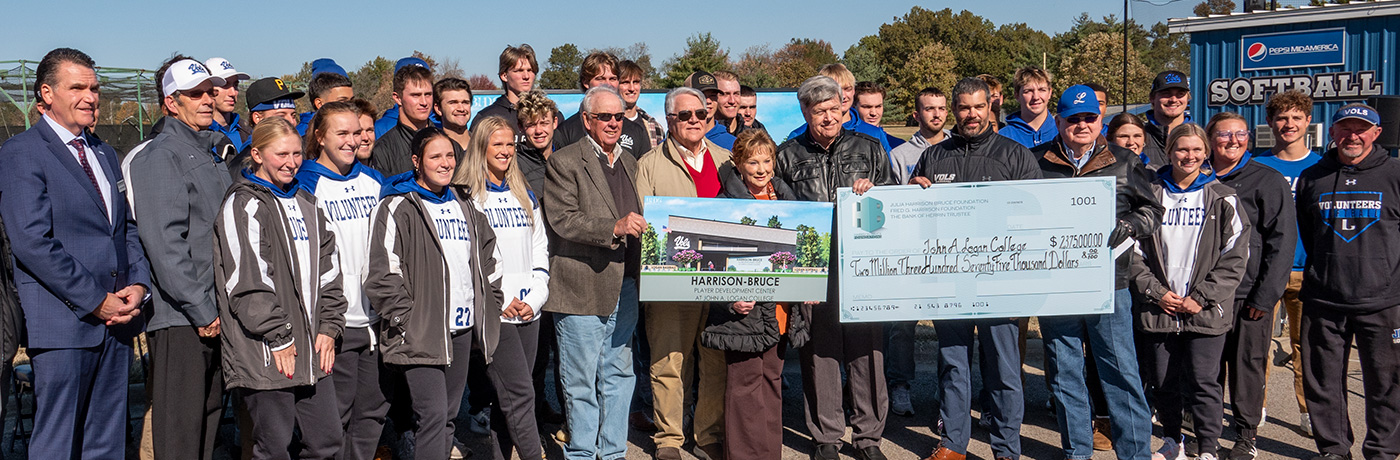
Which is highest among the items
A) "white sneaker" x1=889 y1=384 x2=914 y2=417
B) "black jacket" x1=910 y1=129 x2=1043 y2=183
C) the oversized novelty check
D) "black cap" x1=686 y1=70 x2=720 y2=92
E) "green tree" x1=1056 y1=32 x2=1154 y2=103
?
"green tree" x1=1056 y1=32 x2=1154 y2=103

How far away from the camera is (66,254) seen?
408 cm

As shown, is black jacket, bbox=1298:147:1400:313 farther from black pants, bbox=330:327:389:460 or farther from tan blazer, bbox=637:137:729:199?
black pants, bbox=330:327:389:460

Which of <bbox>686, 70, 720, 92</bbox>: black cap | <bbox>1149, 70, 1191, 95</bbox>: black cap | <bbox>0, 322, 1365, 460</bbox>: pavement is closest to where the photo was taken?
<bbox>0, 322, 1365, 460</bbox>: pavement

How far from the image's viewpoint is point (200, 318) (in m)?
4.28

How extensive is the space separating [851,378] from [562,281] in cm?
169

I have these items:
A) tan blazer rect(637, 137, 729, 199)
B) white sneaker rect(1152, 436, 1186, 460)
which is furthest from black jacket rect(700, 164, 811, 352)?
white sneaker rect(1152, 436, 1186, 460)

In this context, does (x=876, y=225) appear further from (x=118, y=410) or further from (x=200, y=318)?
(x=118, y=410)

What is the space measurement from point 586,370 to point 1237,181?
3.71 meters

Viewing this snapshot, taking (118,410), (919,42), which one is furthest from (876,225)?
(919,42)

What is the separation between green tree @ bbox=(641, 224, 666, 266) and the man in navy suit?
226 cm

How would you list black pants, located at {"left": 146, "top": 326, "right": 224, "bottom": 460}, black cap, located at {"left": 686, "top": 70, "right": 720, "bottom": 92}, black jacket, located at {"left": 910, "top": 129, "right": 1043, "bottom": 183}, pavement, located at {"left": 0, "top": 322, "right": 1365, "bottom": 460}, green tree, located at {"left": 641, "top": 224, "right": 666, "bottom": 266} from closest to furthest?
black pants, located at {"left": 146, "top": 326, "right": 224, "bottom": 460} → green tree, located at {"left": 641, "top": 224, "right": 666, "bottom": 266} → black jacket, located at {"left": 910, "top": 129, "right": 1043, "bottom": 183} → pavement, located at {"left": 0, "top": 322, "right": 1365, "bottom": 460} → black cap, located at {"left": 686, "top": 70, "right": 720, "bottom": 92}

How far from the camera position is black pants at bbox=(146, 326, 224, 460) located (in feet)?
14.3

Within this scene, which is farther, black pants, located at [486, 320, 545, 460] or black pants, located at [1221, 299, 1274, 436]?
black pants, located at [1221, 299, 1274, 436]

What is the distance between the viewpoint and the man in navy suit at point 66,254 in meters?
4.05
